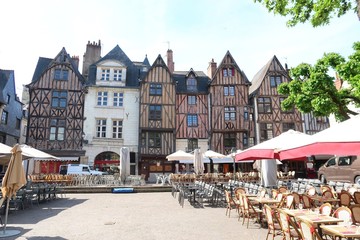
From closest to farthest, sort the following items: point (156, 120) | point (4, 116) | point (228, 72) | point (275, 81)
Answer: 1. point (156, 120)
2. point (4, 116)
3. point (228, 72)
4. point (275, 81)

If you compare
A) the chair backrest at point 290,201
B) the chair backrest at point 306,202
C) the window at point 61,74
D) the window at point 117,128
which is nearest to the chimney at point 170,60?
the window at point 117,128

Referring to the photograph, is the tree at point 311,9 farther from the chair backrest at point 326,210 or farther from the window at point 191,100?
the window at point 191,100

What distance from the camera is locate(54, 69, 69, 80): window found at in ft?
74.2

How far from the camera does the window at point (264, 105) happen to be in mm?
24094

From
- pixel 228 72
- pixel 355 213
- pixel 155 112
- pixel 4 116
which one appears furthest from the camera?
pixel 228 72

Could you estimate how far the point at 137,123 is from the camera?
76.0 ft

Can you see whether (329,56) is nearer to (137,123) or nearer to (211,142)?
(211,142)

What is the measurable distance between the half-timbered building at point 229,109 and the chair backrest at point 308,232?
19072 mm

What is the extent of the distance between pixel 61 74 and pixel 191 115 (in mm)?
11946

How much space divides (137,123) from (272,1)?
16937 mm

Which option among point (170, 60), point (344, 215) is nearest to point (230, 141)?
point (170, 60)

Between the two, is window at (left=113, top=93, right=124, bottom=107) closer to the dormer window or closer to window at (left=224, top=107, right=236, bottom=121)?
the dormer window

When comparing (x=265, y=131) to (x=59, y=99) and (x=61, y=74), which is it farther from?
(x=61, y=74)

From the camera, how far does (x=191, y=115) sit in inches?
930
